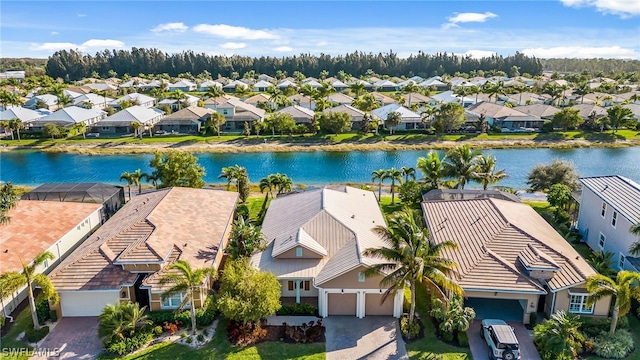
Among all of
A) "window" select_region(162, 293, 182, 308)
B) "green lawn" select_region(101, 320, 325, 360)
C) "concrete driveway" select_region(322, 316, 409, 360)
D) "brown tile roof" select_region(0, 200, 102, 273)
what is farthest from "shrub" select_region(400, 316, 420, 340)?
"brown tile roof" select_region(0, 200, 102, 273)

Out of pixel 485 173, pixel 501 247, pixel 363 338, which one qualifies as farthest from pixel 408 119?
pixel 363 338

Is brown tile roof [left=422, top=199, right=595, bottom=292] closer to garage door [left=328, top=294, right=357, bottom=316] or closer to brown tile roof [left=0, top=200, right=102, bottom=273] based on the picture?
garage door [left=328, top=294, right=357, bottom=316]

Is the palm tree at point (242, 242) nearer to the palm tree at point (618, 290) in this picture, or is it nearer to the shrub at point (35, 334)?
the shrub at point (35, 334)

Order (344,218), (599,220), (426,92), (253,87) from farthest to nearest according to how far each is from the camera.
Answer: (253,87) < (426,92) < (599,220) < (344,218)

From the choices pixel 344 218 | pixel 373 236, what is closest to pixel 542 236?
pixel 373 236

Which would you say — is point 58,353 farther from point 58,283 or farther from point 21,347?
point 58,283

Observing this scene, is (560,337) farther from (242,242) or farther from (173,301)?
(173,301)

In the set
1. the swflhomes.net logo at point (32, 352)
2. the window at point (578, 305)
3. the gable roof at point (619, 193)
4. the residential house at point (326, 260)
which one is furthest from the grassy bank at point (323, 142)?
the swflhomes.net logo at point (32, 352)
